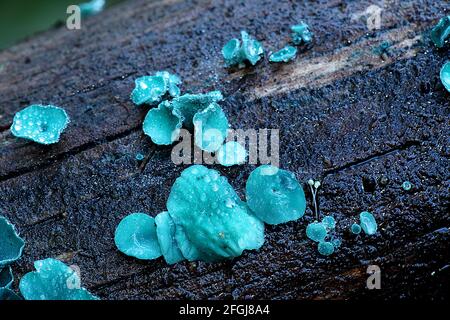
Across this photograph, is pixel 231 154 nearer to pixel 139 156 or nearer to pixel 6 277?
pixel 139 156

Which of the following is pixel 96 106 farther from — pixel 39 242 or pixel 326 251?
pixel 326 251

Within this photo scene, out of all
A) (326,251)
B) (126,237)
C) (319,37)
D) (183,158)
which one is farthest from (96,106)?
(326,251)

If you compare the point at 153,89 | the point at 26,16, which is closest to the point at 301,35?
the point at 153,89

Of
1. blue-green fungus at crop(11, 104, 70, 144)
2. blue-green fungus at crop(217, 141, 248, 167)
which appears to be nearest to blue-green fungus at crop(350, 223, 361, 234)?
blue-green fungus at crop(217, 141, 248, 167)

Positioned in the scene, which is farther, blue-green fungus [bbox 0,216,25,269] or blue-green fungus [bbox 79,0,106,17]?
blue-green fungus [bbox 79,0,106,17]

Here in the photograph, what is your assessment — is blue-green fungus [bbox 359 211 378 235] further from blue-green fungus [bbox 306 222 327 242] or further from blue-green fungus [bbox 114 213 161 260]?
blue-green fungus [bbox 114 213 161 260]

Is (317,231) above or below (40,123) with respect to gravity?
below
